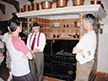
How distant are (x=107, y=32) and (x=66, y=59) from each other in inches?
66.1

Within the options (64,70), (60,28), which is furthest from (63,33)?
(64,70)

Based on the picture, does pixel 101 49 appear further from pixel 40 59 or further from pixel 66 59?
pixel 40 59

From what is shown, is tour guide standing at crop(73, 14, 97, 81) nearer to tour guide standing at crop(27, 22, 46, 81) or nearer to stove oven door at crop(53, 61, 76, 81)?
stove oven door at crop(53, 61, 76, 81)

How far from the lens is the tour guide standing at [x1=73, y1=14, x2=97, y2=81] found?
1.85m

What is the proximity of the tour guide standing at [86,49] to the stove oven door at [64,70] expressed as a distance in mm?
922

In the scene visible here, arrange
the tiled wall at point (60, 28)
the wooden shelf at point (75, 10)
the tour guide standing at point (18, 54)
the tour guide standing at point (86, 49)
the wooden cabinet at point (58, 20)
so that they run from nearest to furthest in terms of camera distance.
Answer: the tour guide standing at point (18, 54) < the tour guide standing at point (86, 49) < the wooden shelf at point (75, 10) < the wooden cabinet at point (58, 20) < the tiled wall at point (60, 28)

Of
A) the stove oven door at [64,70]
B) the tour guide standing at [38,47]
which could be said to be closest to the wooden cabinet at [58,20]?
the tour guide standing at [38,47]

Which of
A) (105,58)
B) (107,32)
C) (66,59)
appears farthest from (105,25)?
(66,59)

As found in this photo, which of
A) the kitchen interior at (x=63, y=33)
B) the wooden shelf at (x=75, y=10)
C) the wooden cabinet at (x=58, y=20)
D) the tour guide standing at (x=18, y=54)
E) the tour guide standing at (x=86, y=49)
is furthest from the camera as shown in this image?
the wooden cabinet at (x=58, y=20)

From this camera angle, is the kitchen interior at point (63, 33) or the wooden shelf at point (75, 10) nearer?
the wooden shelf at point (75, 10)

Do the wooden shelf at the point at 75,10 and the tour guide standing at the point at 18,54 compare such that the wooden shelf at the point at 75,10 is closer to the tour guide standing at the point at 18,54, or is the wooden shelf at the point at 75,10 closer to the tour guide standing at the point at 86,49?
the tour guide standing at the point at 86,49

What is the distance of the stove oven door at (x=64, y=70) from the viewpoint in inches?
120

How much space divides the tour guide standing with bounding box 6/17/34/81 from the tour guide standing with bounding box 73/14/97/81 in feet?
2.98

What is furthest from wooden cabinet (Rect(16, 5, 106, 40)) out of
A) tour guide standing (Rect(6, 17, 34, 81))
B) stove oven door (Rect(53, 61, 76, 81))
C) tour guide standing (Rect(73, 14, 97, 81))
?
tour guide standing (Rect(6, 17, 34, 81))
